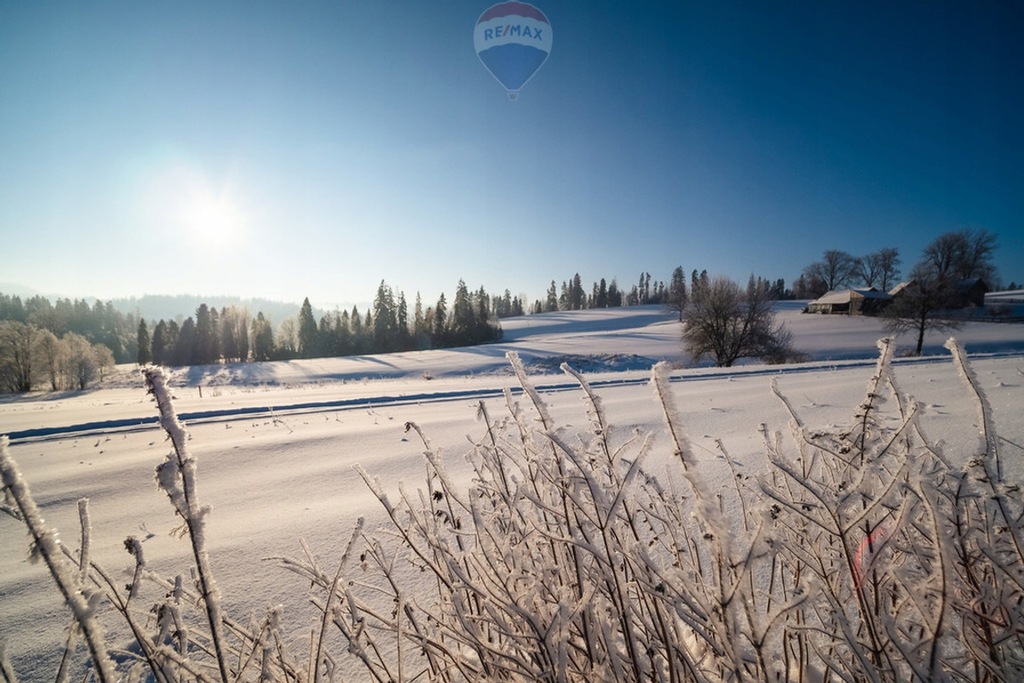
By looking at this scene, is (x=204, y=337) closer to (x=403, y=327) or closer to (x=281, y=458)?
(x=403, y=327)

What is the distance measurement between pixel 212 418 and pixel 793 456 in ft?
25.4

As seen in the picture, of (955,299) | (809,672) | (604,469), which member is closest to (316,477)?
(604,469)

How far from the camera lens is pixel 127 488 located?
3.40 metres

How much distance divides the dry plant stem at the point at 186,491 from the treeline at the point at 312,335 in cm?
5321

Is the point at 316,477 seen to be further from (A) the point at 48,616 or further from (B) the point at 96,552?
(A) the point at 48,616

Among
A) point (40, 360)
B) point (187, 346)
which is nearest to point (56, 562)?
point (40, 360)

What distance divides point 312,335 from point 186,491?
192ft

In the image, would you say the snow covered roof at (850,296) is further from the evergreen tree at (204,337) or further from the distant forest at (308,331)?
the evergreen tree at (204,337)

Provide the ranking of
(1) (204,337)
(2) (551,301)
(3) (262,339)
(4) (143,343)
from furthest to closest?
(2) (551,301) < (4) (143,343) < (3) (262,339) < (1) (204,337)

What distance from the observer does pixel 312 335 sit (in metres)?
53.4

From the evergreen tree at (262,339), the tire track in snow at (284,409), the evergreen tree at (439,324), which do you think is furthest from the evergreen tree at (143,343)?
the tire track in snow at (284,409)

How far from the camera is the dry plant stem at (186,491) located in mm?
689

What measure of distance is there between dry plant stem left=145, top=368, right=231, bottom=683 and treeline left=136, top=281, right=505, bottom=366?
175 feet

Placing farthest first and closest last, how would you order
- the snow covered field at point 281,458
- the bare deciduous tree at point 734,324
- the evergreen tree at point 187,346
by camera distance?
the evergreen tree at point 187,346 < the bare deciduous tree at point 734,324 < the snow covered field at point 281,458
